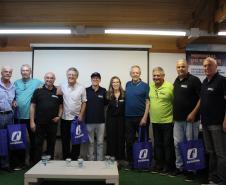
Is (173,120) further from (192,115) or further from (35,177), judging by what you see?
(35,177)

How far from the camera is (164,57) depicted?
6016 mm

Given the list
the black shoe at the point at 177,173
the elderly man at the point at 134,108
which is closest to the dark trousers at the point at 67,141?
the elderly man at the point at 134,108

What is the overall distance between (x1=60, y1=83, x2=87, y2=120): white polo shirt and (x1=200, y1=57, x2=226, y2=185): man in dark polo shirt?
6.50ft

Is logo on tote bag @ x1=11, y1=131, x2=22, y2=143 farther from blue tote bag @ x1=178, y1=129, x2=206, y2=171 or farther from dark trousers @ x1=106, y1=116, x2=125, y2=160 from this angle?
blue tote bag @ x1=178, y1=129, x2=206, y2=171

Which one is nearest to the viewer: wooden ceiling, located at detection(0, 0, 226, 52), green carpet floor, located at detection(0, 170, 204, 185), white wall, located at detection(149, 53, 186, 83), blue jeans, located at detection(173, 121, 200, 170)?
green carpet floor, located at detection(0, 170, 204, 185)

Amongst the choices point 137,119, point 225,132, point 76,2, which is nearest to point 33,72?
point 76,2

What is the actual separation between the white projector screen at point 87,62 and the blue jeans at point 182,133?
153 cm

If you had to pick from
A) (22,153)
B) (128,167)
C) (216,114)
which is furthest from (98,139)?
(216,114)

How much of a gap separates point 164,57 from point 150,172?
7.62 ft

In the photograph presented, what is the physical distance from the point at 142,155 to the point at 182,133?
743 millimetres

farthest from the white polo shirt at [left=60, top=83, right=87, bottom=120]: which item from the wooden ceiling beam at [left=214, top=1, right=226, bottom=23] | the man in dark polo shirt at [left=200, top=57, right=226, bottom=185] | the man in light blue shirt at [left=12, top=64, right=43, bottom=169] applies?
the wooden ceiling beam at [left=214, top=1, right=226, bottom=23]

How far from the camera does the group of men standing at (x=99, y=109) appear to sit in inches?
179

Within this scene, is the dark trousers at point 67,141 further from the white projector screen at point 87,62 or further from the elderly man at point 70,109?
the white projector screen at point 87,62

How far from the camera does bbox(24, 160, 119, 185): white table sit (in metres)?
3.56
